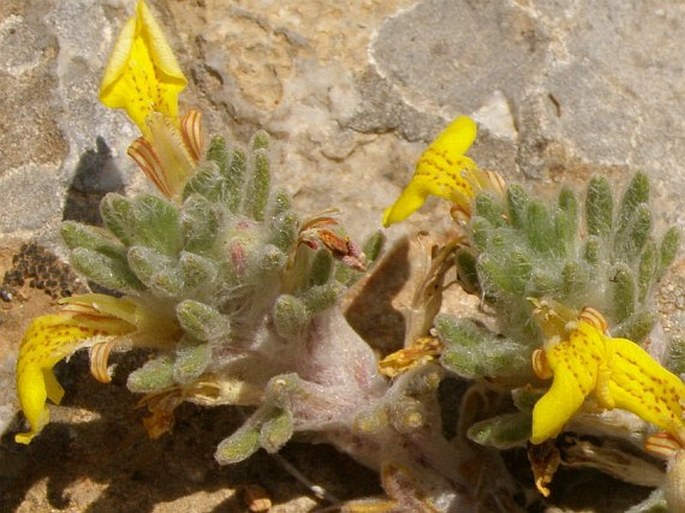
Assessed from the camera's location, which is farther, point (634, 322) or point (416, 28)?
point (416, 28)

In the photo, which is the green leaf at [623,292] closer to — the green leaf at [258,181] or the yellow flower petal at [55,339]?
the green leaf at [258,181]

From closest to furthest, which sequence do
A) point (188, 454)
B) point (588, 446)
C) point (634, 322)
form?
point (634, 322), point (588, 446), point (188, 454)

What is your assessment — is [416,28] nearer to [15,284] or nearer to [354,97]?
[354,97]

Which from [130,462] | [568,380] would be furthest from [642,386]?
[130,462]

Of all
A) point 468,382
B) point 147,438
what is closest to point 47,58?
point 147,438

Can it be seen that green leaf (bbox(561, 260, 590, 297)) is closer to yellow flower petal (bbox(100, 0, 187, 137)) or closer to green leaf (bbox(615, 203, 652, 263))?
green leaf (bbox(615, 203, 652, 263))
